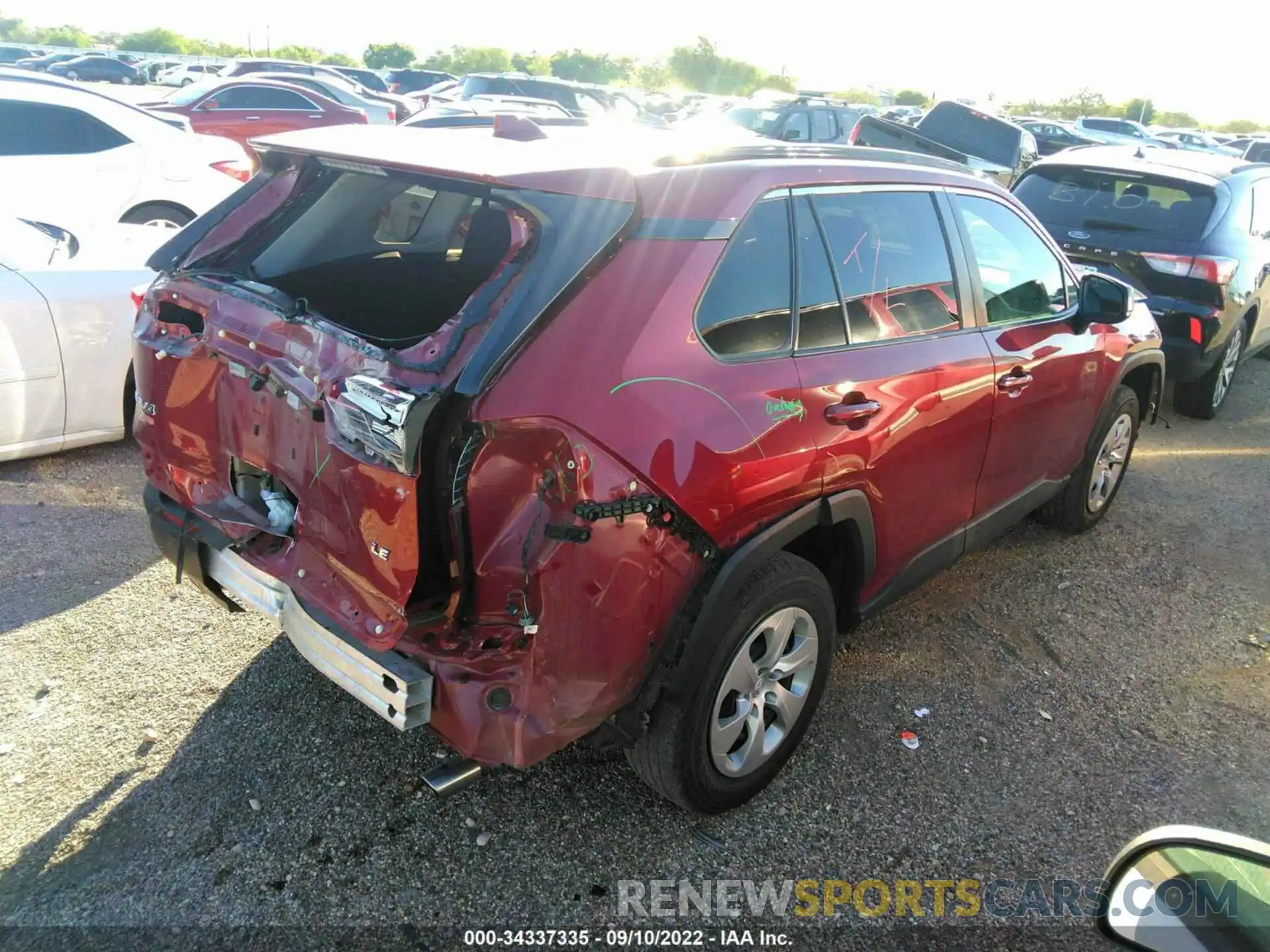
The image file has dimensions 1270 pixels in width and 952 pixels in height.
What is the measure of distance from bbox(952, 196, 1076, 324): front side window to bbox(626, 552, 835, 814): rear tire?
4.85ft

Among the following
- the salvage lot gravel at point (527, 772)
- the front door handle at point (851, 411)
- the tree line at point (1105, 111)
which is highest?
the tree line at point (1105, 111)

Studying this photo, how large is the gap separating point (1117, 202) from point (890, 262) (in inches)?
184

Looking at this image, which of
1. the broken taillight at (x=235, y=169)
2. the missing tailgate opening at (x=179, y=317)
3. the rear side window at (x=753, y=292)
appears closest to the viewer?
the rear side window at (x=753, y=292)

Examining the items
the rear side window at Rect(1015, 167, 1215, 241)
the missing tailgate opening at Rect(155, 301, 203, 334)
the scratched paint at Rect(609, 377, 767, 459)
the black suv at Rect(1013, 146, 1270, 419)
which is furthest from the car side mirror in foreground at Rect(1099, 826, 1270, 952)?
the rear side window at Rect(1015, 167, 1215, 241)

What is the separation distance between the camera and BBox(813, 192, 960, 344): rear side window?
112 inches

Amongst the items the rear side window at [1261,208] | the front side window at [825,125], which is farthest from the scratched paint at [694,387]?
the front side window at [825,125]

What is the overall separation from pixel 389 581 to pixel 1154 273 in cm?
611

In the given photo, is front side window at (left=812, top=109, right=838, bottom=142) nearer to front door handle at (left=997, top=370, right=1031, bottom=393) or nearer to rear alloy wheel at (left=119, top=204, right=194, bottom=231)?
rear alloy wheel at (left=119, top=204, right=194, bottom=231)

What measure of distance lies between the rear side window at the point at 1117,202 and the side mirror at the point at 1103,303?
116 inches

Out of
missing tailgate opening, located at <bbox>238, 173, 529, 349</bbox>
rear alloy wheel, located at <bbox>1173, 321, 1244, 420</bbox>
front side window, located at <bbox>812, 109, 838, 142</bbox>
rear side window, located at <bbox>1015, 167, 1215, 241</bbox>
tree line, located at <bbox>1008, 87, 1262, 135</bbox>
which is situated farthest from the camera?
tree line, located at <bbox>1008, 87, 1262, 135</bbox>

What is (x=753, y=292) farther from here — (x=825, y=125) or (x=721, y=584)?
(x=825, y=125)

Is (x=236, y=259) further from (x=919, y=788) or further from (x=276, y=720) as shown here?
(x=919, y=788)

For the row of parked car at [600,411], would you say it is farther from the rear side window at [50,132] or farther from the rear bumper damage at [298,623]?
the rear side window at [50,132]

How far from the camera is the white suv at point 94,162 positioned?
7113 millimetres
